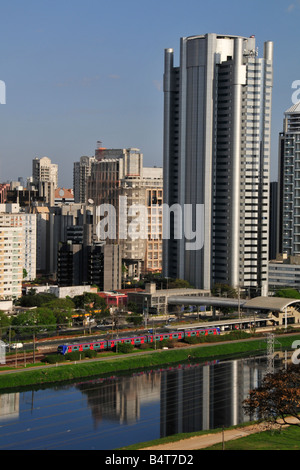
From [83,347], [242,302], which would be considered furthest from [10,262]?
[83,347]

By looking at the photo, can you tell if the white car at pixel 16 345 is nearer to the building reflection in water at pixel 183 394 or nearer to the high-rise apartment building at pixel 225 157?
the building reflection in water at pixel 183 394

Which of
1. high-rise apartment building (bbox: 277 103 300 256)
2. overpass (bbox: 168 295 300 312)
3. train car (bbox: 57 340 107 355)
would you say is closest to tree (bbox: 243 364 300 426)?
train car (bbox: 57 340 107 355)

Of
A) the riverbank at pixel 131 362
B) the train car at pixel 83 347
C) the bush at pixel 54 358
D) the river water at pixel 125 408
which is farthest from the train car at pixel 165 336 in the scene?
the bush at pixel 54 358

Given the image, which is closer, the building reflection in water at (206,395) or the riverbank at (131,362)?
the building reflection in water at (206,395)

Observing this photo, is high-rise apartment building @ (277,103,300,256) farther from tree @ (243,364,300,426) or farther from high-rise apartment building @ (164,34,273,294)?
tree @ (243,364,300,426)

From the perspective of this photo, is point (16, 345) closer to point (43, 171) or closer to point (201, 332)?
point (201, 332)

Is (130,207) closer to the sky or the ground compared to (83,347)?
closer to the sky
